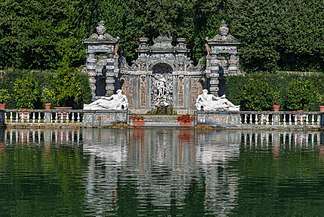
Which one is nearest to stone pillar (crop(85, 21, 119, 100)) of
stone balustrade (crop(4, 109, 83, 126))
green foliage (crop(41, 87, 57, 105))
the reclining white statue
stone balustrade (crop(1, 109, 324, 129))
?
green foliage (crop(41, 87, 57, 105))

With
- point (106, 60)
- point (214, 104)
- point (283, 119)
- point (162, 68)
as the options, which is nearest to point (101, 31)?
point (106, 60)

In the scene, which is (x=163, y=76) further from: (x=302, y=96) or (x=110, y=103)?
(x=302, y=96)

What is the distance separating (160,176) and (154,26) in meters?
33.3

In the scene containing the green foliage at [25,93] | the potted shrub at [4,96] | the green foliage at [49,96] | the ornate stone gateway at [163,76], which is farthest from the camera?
the ornate stone gateway at [163,76]

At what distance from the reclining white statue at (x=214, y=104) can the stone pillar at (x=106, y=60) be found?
226 inches

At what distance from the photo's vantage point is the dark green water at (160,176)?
63.4 ft

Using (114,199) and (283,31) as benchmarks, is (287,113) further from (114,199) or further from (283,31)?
(114,199)

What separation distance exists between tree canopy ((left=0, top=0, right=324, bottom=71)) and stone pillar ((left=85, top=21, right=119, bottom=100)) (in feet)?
15.1

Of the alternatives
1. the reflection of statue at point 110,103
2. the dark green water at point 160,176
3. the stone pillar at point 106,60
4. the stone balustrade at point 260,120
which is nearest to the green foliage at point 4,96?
the stone pillar at point 106,60

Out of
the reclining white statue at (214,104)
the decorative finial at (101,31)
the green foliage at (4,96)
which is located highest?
the decorative finial at (101,31)

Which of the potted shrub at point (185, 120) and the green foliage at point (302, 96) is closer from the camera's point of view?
the potted shrub at point (185, 120)

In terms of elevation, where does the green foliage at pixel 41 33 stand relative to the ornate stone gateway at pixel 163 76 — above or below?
above

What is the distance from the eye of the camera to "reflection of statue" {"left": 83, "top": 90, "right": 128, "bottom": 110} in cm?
4706

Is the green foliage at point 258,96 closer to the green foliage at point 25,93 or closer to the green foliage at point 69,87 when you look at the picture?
the green foliage at point 69,87
